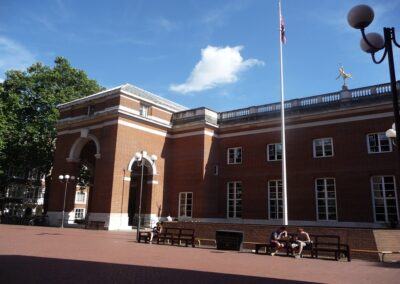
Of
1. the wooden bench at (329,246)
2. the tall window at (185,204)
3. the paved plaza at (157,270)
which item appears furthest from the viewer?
the tall window at (185,204)

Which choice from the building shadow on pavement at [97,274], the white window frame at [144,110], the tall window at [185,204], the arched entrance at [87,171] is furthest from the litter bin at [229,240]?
the white window frame at [144,110]

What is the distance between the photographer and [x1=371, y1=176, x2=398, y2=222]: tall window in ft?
83.8

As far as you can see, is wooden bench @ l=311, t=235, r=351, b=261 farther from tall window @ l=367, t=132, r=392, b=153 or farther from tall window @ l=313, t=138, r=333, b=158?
tall window @ l=313, t=138, r=333, b=158

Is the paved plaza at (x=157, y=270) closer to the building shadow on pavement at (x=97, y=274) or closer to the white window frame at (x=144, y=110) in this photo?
the building shadow on pavement at (x=97, y=274)

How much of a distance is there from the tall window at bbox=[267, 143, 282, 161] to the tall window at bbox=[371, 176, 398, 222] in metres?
7.66

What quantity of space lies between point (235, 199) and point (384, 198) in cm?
1220

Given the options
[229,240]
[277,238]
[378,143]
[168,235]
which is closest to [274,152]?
[378,143]

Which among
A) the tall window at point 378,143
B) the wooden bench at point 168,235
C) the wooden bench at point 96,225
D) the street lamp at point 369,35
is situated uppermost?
the tall window at point 378,143

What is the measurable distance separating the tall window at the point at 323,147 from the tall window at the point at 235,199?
7396 millimetres

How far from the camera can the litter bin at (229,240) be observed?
1803 centimetres

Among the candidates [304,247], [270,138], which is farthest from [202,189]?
[304,247]

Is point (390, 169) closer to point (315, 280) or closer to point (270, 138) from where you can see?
point (270, 138)

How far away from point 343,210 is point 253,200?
758 cm

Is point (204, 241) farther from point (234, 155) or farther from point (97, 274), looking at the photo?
point (234, 155)
